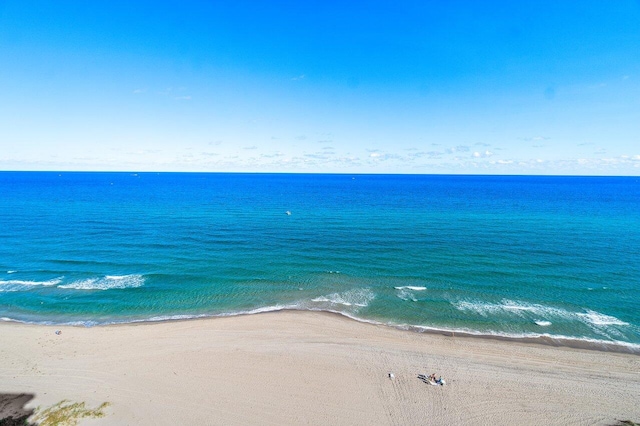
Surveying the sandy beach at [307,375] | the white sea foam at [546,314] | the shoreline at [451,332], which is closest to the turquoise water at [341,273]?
the white sea foam at [546,314]

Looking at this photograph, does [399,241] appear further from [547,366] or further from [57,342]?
[57,342]

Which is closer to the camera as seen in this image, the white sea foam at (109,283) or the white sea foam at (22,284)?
the white sea foam at (22,284)

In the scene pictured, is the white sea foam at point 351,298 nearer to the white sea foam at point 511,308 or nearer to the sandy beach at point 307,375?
the sandy beach at point 307,375

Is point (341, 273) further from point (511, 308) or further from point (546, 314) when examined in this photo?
point (546, 314)

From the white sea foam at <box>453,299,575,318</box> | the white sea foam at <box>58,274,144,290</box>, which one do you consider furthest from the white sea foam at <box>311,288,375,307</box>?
the white sea foam at <box>58,274,144,290</box>

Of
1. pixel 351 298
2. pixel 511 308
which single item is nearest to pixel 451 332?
pixel 511 308

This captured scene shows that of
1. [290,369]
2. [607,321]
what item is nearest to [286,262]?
[290,369]
